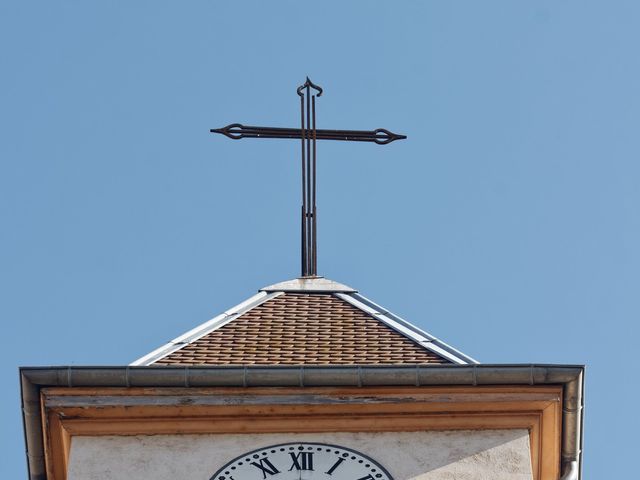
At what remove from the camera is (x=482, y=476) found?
1398 centimetres

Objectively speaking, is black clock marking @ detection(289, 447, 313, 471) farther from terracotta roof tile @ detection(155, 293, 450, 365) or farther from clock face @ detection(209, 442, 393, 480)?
terracotta roof tile @ detection(155, 293, 450, 365)

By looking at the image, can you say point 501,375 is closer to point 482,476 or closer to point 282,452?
point 482,476

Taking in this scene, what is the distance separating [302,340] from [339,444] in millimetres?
1832

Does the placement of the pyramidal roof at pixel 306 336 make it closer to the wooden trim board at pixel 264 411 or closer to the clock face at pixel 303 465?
the wooden trim board at pixel 264 411

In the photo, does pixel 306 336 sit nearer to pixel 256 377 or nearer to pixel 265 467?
pixel 256 377

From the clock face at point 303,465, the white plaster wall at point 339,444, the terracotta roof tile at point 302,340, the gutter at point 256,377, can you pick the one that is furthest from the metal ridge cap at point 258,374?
the terracotta roof tile at point 302,340

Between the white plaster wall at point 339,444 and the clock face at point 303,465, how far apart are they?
0.22ft

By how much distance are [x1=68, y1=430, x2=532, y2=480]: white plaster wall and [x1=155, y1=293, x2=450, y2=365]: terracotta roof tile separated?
1022mm

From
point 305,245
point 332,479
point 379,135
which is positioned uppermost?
point 379,135

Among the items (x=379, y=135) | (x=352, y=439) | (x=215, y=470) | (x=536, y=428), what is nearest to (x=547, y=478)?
(x=536, y=428)

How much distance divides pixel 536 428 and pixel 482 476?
29.6 inches

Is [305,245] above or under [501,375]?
above

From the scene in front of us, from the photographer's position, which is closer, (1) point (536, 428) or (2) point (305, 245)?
(1) point (536, 428)

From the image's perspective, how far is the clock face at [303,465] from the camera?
45.4 ft
